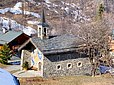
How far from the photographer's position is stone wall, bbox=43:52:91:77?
36219mm

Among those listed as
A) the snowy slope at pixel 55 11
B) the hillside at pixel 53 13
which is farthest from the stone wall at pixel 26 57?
the snowy slope at pixel 55 11

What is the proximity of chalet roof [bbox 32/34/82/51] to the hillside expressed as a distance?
4575 cm

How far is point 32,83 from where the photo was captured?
29.0 m

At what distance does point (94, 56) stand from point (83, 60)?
74.9 inches

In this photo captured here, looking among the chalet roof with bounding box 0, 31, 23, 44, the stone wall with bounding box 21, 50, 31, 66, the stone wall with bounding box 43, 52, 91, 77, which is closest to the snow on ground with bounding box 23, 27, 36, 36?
the chalet roof with bounding box 0, 31, 23, 44


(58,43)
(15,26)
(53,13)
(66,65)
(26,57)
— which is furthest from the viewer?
(53,13)

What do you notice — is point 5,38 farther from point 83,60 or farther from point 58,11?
point 58,11

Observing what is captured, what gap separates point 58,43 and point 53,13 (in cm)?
7311

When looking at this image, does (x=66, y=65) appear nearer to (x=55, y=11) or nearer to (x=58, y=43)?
(x=58, y=43)

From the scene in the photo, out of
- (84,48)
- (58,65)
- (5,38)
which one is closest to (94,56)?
(84,48)

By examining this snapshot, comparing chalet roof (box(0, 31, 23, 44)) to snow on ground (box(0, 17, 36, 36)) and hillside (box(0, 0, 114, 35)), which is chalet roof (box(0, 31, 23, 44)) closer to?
hillside (box(0, 0, 114, 35))

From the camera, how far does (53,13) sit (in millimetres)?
110062

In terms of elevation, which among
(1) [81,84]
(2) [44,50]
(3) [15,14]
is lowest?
(1) [81,84]

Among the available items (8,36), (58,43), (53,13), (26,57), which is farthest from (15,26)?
(58,43)
